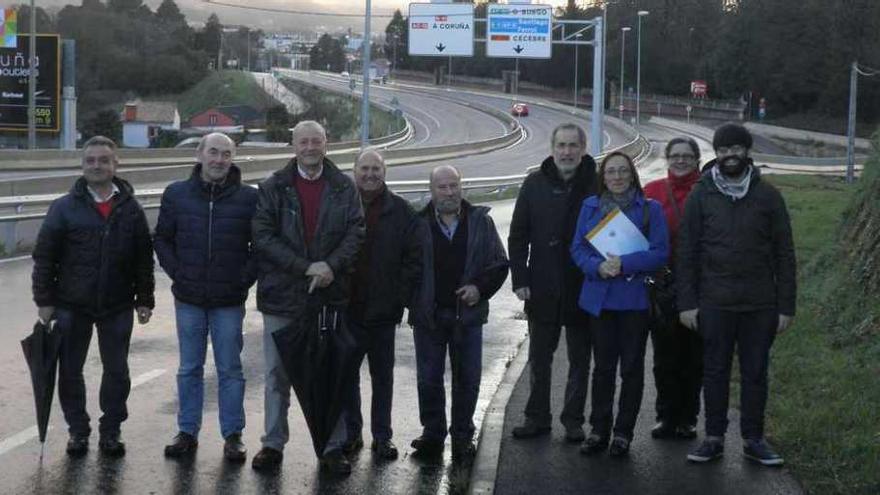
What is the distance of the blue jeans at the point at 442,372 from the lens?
7816 millimetres

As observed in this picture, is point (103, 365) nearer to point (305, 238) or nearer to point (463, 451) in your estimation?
point (305, 238)

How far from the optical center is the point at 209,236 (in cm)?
745

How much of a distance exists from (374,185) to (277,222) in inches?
27.3

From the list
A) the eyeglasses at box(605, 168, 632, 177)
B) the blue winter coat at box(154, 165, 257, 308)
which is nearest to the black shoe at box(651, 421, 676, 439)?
the eyeglasses at box(605, 168, 632, 177)

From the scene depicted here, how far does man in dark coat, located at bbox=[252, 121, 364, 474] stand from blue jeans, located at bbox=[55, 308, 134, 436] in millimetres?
→ 911

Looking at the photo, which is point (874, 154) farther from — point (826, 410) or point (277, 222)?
point (277, 222)

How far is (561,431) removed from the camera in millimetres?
8352

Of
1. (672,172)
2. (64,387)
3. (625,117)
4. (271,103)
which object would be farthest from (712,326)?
(271,103)

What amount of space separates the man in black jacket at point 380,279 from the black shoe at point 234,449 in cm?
65

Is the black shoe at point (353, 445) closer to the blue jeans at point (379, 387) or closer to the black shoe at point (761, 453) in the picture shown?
the blue jeans at point (379, 387)

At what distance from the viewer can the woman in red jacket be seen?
8.18 m

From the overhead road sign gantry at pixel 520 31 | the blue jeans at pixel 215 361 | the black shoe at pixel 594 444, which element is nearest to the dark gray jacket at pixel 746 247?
the black shoe at pixel 594 444

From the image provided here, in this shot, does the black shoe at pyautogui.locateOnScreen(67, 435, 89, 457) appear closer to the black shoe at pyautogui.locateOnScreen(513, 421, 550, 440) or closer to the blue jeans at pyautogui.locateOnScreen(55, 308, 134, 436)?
the blue jeans at pyautogui.locateOnScreen(55, 308, 134, 436)

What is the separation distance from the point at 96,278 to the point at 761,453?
4.03m
